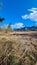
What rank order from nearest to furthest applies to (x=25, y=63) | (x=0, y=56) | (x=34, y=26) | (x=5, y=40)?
1. (x=25, y=63)
2. (x=0, y=56)
3. (x=5, y=40)
4. (x=34, y=26)

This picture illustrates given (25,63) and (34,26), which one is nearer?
(25,63)

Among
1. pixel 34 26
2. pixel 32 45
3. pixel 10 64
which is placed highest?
pixel 34 26

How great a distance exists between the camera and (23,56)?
38.8 feet

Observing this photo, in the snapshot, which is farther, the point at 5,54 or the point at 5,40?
the point at 5,40

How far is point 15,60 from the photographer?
1163cm

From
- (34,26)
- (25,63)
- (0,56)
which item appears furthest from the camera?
(34,26)

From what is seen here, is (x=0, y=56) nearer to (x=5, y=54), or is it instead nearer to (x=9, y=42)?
(x=5, y=54)

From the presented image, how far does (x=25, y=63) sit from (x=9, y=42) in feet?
6.76

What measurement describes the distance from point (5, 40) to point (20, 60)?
7.05 ft

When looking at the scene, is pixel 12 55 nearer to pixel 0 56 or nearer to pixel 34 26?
pixel 0 56

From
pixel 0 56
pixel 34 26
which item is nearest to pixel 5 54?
pixel 0 56

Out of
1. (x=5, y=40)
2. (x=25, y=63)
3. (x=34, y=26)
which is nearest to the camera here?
(x=25, y=63)

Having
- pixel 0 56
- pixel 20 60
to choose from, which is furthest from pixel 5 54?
pixel 20 60

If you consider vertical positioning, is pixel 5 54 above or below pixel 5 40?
below
